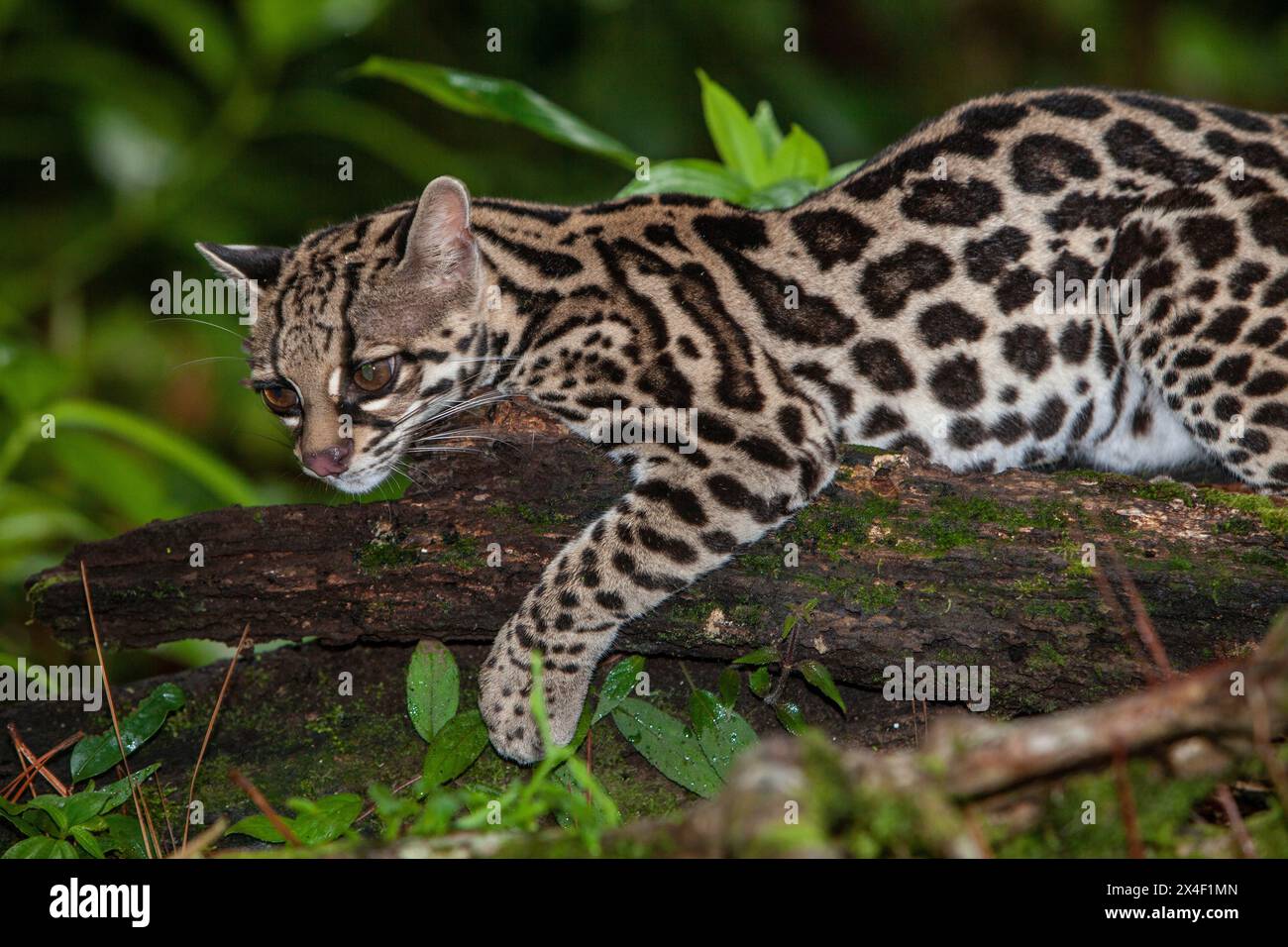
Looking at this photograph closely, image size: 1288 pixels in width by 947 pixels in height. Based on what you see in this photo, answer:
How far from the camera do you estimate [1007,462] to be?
210 inches

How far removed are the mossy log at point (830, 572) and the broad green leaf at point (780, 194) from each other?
5.63 feet

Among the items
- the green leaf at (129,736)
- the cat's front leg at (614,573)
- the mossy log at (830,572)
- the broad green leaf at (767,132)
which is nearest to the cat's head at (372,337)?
the mossy log at (830,572)

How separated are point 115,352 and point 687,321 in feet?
19.4

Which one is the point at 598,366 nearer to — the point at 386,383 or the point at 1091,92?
the point at 386,383

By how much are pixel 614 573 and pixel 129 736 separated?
1.92 metres

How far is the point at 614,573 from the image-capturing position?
4.48 metres

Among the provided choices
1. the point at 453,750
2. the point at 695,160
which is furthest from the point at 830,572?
the point at 695,160

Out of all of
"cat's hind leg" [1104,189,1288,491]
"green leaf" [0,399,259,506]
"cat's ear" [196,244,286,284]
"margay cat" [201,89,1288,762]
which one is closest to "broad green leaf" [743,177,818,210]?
"margay cat" [201,89,1288,762]

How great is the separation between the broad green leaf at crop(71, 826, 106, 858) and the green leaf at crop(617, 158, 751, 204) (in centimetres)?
362

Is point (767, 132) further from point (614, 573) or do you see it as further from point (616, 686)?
point (616, 686)

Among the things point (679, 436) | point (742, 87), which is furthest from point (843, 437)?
point (742, 87)

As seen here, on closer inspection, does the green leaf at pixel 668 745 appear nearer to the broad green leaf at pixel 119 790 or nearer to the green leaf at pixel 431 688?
the green leaf at pixel 431 688

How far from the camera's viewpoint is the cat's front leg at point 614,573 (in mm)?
4512

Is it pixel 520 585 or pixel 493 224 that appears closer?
pixel 520 585
